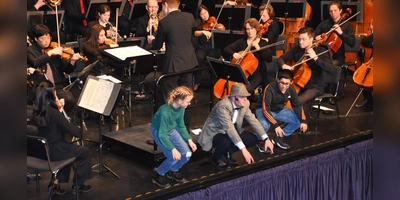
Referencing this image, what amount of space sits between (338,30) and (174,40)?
125 inches

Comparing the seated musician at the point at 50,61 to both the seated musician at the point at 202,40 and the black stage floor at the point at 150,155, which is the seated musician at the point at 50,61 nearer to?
the black stage floor at the point at 150,155

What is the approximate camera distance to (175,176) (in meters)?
5.45

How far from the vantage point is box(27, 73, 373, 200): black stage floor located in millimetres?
5266

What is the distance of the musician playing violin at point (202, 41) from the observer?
902 centimetres

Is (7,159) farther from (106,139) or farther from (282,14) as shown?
(282,14)

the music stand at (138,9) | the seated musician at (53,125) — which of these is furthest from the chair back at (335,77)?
the seated musician at (53,125)

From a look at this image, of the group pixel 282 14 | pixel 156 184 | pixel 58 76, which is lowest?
pixel 156 184

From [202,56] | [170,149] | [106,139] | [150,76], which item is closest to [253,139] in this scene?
[170,149]

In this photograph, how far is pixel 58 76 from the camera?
6867mm

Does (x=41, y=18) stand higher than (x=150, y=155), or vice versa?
(x=41, y=18)

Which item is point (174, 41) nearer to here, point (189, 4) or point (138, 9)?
point (138, 9)

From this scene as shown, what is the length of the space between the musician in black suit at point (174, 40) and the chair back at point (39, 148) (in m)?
2.14

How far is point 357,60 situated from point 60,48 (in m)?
5.11

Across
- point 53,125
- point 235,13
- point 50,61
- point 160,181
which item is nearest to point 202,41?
point 235,13
